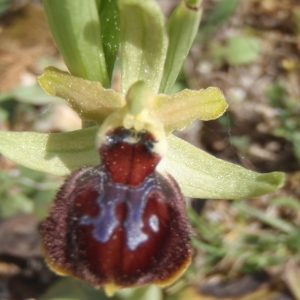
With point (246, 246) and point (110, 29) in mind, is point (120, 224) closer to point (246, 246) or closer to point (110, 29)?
point (110, 29)

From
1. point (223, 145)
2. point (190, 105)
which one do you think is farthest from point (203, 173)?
point (223, 145)

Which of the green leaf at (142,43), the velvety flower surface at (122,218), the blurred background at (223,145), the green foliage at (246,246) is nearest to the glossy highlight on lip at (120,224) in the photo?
the velvety flower surface at (122,218)

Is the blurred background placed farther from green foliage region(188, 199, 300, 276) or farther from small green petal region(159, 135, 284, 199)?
small green petal region(159, 135, 284, 199)

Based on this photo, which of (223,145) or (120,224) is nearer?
(120,224)

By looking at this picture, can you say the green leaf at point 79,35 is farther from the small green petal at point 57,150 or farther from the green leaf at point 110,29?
the small green petal at point 57,150

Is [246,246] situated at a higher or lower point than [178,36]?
lower

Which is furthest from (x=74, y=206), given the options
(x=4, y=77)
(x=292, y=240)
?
(x=4, y=77)

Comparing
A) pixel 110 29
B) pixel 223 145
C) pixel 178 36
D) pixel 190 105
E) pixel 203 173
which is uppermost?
pixel 178 36

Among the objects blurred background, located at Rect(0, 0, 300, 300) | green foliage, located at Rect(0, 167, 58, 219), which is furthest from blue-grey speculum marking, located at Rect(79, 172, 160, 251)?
green foliage, located at Rect(0, 167, 58, 219)
